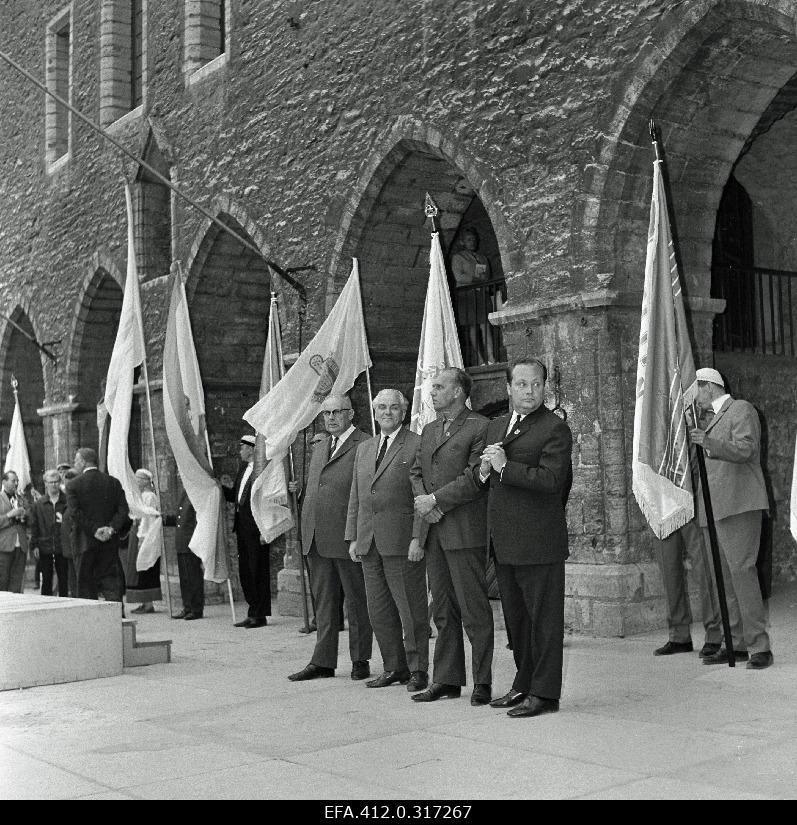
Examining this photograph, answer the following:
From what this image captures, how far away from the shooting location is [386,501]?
646cm

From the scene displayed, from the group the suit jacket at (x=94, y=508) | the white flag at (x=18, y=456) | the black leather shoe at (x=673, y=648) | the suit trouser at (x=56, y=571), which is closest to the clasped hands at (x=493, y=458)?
the black leather shoe at (x=673, y=648)

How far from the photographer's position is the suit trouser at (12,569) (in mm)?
11891

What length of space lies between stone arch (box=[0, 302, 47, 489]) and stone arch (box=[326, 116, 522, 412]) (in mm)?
8535

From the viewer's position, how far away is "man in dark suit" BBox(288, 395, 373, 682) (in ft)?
22.6

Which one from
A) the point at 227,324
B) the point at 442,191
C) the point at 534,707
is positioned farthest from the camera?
the point at 227,324

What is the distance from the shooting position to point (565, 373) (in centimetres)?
850

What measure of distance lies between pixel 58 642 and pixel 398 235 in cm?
523

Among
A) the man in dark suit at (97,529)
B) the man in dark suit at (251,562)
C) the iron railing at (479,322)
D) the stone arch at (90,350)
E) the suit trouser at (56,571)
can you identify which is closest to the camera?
the man in dark suit at (251,562)

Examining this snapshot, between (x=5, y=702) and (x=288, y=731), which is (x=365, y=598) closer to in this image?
(x=288, y=731)

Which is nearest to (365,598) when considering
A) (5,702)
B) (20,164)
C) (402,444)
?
(402,444)

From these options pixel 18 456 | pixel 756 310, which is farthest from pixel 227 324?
pixel 756 310

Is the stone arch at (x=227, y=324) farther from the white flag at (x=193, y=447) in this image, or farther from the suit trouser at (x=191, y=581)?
the suit trouser at (x=191, y=581)

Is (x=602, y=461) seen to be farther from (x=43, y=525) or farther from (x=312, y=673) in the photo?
(x=43, y=525)

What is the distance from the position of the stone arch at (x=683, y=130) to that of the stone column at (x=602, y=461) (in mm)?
288
